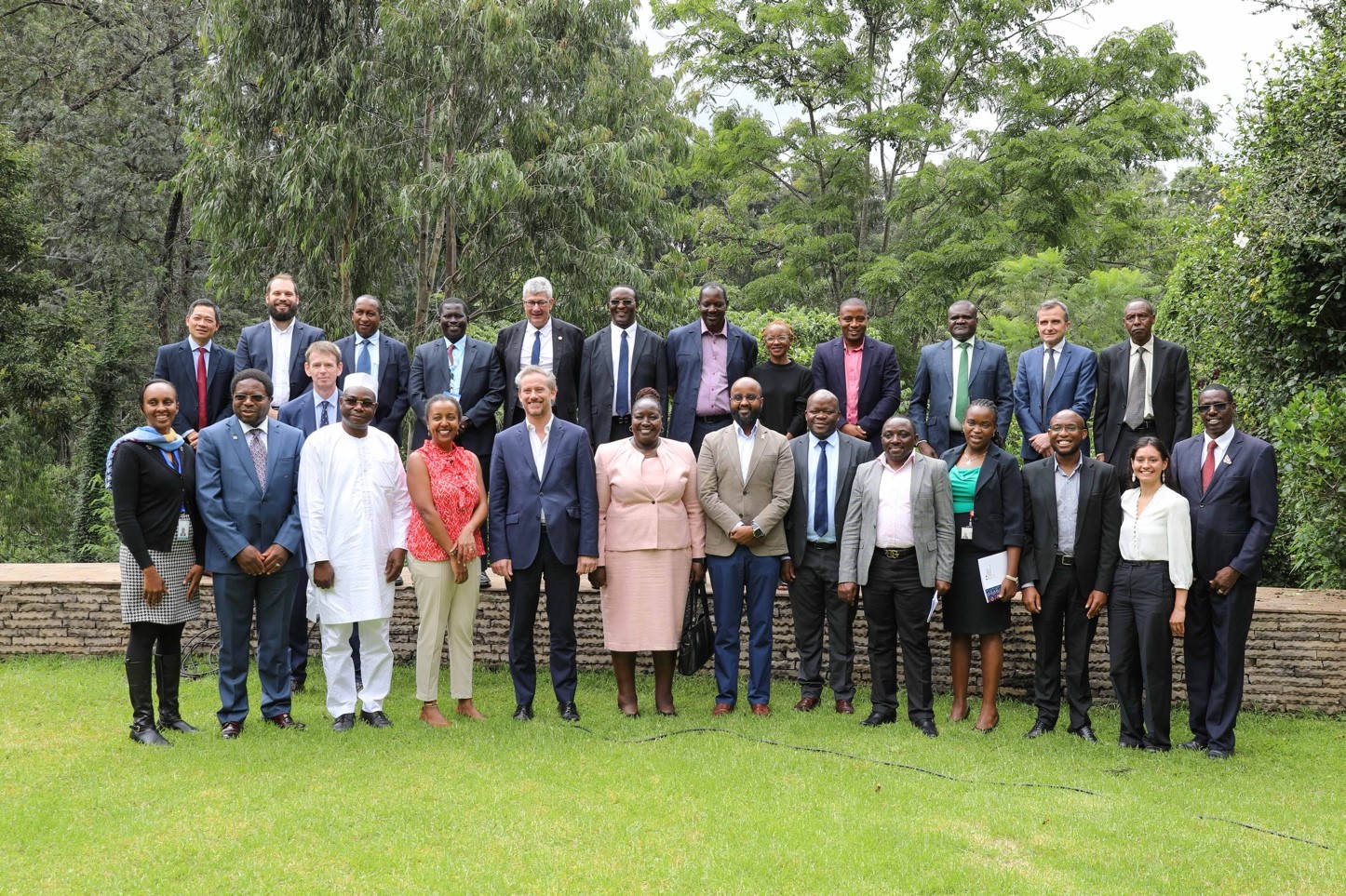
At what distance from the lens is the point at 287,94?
16.2 meters

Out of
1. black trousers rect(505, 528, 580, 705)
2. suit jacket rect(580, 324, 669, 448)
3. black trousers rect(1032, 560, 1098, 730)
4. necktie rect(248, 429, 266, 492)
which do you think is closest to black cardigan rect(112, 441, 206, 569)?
necktie rect(248, 429, 266, 492)

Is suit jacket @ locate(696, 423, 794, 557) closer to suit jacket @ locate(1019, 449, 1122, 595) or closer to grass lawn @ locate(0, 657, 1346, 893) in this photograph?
grass lawn @ locate(0, 657, 1346, 893)

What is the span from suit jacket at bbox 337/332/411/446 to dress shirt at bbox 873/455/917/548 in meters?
3.43

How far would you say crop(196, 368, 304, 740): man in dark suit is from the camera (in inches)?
240

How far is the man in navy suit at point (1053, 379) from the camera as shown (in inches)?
296

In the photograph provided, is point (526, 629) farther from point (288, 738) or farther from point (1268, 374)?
point (1268, 374)

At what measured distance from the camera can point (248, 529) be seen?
243 inches

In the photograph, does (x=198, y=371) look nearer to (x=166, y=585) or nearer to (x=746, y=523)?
(x=166, y=585)

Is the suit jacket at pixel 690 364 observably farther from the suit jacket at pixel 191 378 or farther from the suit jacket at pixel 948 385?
the suit jacket at pixel 191 378

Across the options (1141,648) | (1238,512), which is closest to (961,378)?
(1238,512)

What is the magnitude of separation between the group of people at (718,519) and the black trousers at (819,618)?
0.02m

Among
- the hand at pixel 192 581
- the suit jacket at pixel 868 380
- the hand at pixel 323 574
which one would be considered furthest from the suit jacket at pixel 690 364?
the hand at pixel 192 581

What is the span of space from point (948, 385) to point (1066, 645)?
6.39 ft

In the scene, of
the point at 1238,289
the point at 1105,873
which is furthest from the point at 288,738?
the point at 1238,289
